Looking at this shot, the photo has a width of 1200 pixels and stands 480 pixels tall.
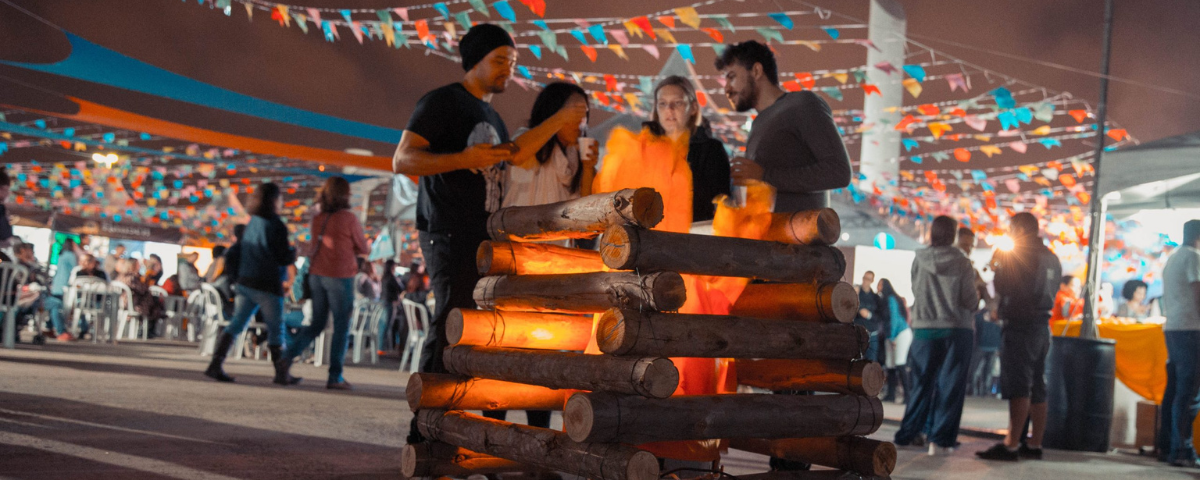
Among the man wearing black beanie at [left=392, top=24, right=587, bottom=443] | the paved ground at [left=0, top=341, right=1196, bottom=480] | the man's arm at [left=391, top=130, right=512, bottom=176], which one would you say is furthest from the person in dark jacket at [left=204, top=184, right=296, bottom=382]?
the man's arm at [left=391, top=130, right=512, bottom=176]

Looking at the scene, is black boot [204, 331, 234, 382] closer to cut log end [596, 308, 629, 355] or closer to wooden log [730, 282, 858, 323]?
wooden log [730, 282, 858, 323]

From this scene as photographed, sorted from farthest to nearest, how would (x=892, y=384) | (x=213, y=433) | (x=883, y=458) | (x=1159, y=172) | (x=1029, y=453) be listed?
(x=892, y=384) < (x=1159, y=172) < (x=1029, y=453) < (x=213, y=433) < (x=883, y=458)

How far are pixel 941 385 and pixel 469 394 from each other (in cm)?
384

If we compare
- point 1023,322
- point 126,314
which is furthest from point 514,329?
point 126,314

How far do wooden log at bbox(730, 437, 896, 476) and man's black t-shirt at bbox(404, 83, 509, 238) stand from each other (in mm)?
1303

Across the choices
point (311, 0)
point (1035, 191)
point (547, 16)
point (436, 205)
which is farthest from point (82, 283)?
A: point (1035, 191)

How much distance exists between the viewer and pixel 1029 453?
608 centimetres

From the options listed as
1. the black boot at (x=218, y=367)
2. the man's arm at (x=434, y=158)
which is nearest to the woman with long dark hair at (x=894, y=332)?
the black boot at (x=218, y=367)

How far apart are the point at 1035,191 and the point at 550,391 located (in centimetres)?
1636

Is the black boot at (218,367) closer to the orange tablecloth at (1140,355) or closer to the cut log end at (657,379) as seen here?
the cut log end at (657,379)

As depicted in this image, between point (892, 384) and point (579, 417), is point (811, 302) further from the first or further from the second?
point (892, 384)

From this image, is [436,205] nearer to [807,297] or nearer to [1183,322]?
[807,297]

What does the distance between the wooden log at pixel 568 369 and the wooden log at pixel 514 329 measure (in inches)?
2.1

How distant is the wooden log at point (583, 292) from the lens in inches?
99.0
